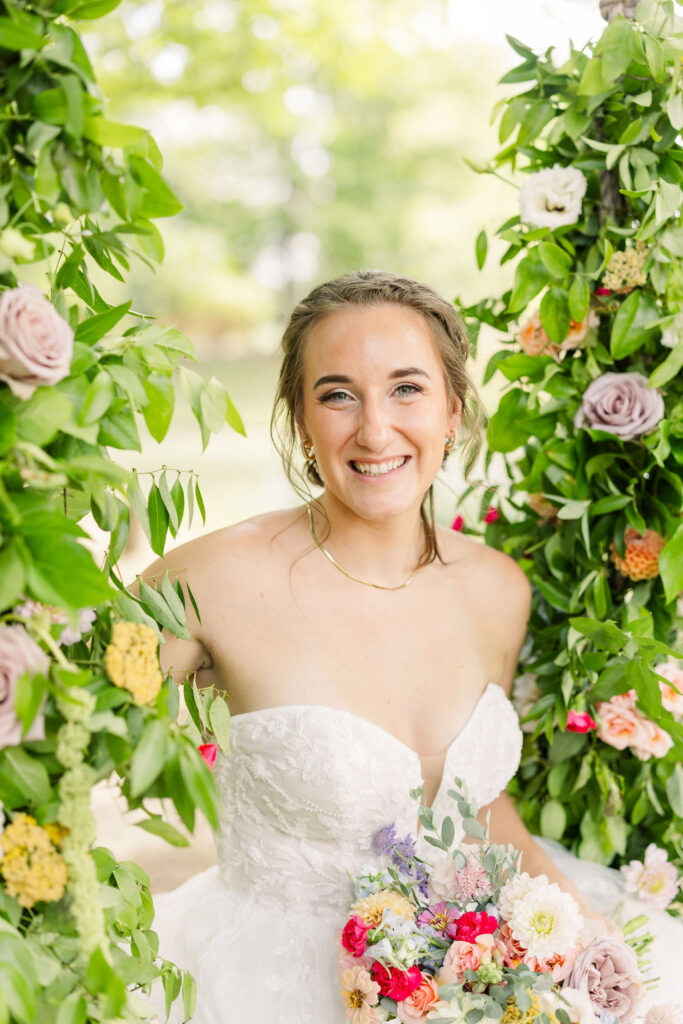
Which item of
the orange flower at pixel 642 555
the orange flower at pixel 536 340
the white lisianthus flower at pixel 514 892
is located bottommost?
the white lisianthus flower at pixel 514 892

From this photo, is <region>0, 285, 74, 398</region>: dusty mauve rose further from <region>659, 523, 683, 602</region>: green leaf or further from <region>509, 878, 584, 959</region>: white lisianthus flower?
<region>659, 523, 683, 602</region>: green leaf

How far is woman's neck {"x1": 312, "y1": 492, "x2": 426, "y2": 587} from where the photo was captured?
1912 millimetres

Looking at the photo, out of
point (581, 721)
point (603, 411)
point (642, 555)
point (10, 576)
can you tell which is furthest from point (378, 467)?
point (10, 576)

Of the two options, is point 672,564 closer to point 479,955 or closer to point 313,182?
point 479,955

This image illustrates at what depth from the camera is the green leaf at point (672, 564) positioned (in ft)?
5.43

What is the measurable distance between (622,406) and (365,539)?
22.5 inches

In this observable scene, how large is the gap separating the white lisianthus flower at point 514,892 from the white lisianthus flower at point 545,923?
0.7 inches

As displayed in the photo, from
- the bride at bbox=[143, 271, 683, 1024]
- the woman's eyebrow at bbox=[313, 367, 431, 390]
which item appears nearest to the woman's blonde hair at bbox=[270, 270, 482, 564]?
the bride at bbox=[143, 271, 683, 1024]

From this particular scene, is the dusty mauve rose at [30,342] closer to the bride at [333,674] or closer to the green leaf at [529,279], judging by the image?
the bride at [333,674]

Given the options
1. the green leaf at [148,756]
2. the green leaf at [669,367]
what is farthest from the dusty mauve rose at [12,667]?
the green leaf at [669,367]

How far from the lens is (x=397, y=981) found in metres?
1.35

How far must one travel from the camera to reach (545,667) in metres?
1.99

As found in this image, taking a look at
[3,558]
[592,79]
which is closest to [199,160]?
[592,79]

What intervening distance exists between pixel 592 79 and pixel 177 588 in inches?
47.1
